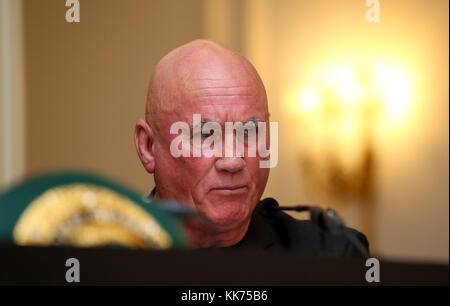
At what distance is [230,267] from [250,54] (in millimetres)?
1193

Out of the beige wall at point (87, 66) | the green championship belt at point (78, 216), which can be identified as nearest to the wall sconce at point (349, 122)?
the beige wall at point (87, 66)

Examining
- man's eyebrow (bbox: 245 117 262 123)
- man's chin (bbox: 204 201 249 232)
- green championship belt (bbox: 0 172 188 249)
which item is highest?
man's eyebrow (bbox: 245 117 262 123)

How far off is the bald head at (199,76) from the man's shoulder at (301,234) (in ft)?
0.56

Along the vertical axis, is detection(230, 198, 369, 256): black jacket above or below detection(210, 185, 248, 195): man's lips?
below

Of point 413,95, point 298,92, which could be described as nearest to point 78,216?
point 298,92

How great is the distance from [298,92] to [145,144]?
1180 mm

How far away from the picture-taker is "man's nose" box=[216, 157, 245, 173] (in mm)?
826

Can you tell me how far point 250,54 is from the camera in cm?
159

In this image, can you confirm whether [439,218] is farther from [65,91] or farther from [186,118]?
[186,118]

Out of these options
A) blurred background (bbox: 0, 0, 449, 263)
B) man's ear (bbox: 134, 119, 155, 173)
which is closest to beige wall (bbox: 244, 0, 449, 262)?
blurred background (bbox: 0, 0, 449, 263)

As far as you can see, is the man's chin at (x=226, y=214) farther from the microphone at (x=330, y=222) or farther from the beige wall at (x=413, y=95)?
the beige wall at (x=413, y=95)

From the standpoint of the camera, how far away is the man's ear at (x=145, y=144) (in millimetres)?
914

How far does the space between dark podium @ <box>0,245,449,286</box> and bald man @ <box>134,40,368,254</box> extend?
1.15 ft

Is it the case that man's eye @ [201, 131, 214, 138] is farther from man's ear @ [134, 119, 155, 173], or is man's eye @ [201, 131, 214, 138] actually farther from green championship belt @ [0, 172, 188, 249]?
green championship belt @ [0, 172, 188, 249]
